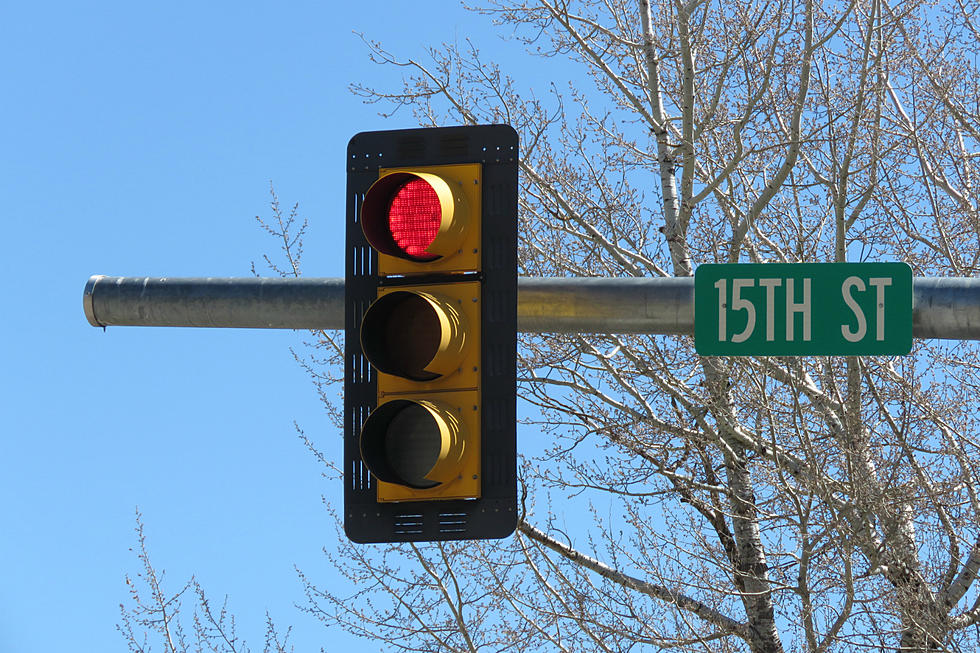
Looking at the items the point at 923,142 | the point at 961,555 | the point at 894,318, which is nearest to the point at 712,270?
the point at 894,318

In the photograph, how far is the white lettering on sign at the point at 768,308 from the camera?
396 centimetres

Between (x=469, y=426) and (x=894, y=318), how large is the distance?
130 centimetres

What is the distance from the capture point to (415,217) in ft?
12.2

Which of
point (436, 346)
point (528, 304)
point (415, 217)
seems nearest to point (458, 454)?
point (436, 346)

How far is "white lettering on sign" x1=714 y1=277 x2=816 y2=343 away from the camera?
13.0 feet

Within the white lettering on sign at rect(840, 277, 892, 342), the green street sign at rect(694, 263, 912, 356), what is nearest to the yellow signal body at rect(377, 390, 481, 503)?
the green street sign at rect(694, 263, 912, 356)

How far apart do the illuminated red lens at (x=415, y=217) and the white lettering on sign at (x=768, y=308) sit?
0.88 metres

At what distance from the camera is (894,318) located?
3.89m

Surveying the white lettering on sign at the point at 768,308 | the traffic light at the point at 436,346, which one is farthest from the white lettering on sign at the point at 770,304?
the traffic light at the point at 436,346

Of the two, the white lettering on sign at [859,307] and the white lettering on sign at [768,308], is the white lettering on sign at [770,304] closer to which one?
the white lettering on sign at [768,308]

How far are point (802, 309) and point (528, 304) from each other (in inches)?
32.6

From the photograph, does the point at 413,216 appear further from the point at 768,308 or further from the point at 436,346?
the point at 768,308

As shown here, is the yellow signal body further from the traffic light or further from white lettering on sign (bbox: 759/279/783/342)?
white lettering on sign (bbox: 759/279/783/342)

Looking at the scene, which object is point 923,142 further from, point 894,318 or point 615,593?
point 894,318
